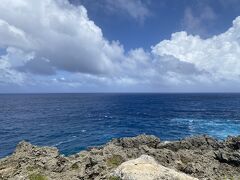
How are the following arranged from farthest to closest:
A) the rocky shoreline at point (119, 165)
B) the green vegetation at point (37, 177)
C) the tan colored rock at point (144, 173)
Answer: the green vegetation at point (37, 177), the rocky shoreline at point (119, 165), the tan colored rock at point (144, 173)

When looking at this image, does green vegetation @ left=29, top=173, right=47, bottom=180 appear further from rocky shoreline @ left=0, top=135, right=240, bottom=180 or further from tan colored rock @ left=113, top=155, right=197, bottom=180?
A: tan colored rock @ left=113, top=155, right=197, bottom=180

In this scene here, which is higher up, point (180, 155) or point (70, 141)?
point (180, 155)

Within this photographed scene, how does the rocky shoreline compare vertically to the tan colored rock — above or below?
below

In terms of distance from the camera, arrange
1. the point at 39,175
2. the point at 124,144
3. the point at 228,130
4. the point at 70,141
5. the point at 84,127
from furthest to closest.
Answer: the point at 84,127
the point at 228,130
the point at 70,141
the point at 124,144
the point at 39,175

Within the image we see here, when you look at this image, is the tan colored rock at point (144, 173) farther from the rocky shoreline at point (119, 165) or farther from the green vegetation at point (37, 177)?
the green vegetation at point (37, 177)

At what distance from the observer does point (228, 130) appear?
323 feet

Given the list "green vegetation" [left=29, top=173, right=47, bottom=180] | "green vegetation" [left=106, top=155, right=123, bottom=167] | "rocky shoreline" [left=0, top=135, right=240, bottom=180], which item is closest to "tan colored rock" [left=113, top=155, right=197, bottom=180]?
"rocky shoreline" [left=0, top=135, right=240, bottom=180]

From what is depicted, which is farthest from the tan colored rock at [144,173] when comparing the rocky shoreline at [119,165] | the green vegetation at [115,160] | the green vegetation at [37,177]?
the green vegetation at [115,160]

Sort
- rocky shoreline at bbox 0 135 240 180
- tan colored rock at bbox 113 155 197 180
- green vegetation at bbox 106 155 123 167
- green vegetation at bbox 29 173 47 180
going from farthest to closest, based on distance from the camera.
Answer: green vegetation at bbox 106 155 123 167 < green vegetation at bbox 29 173 47 180 < rocky shoreline at bbox 0 135 240 180 < tan colored rock at bbox 113 155 197 180

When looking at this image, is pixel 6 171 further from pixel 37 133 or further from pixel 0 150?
pixel 37 133

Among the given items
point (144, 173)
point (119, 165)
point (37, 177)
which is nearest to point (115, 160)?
point (119, 165)

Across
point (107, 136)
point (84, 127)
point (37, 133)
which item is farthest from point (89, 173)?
point (84, 127)

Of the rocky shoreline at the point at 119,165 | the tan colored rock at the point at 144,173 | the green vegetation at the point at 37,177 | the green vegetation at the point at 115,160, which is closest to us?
the tan colored rock at the point at 144,173

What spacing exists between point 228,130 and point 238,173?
6287 centimetres
